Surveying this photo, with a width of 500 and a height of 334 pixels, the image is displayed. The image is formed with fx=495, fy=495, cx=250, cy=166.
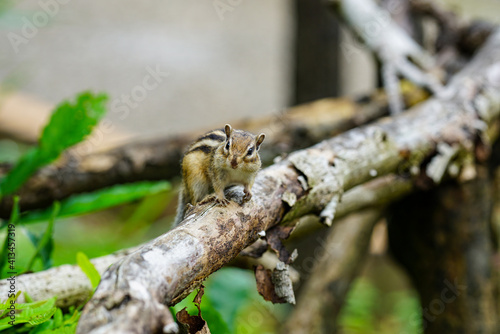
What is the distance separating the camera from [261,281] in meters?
1.59

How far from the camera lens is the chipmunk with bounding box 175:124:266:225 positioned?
1729 mm

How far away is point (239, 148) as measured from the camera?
1755mm

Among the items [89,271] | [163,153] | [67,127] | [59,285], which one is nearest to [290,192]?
[89,271]

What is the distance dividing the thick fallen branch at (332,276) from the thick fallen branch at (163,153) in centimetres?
64

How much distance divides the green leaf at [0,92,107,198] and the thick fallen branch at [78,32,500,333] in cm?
114

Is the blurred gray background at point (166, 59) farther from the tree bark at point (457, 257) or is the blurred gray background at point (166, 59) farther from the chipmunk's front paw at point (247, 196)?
the chipmunk's front paw at point (247, 196)

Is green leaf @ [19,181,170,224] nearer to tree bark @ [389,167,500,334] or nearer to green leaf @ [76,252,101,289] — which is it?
green leaf @ [76,252,101,289]

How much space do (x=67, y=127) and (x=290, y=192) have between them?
1.35 meters

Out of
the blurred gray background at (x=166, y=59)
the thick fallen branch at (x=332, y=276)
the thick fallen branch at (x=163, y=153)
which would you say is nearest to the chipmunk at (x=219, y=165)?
the thick fallen branch at (x=163, y=153)

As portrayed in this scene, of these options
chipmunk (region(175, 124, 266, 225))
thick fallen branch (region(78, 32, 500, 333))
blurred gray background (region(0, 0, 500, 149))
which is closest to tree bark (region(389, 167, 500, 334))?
thick fallen branch (region(78, 32, 500, 333))

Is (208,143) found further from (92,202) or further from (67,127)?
(92,202)

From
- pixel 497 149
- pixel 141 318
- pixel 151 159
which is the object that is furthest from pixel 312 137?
pixel 141 318

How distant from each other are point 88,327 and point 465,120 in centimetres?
240

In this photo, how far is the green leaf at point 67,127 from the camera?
2.52 meters
